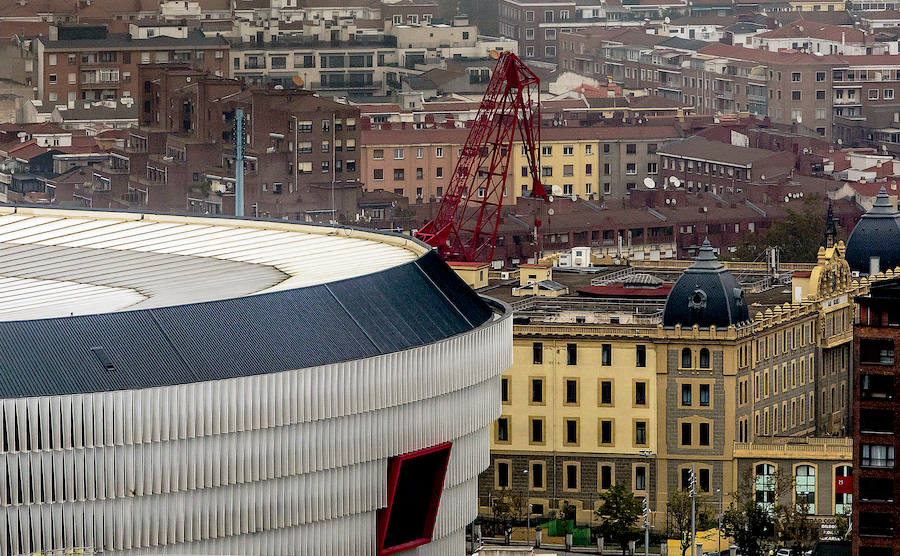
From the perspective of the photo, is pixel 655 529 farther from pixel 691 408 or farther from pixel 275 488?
pixel 275 488

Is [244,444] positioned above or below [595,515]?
above

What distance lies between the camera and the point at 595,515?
7421 inches

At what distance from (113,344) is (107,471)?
499cm

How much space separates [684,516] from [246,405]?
187 feet

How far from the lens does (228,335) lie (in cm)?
12750

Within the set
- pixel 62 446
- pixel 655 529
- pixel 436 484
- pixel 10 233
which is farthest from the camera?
pixel 655 529

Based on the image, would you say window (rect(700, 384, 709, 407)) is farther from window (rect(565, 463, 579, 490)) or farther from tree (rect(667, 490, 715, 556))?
window (rect(565, 463, 579, 490))

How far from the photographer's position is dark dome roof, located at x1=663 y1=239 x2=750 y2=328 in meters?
190

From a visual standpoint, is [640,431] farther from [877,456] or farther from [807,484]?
[877,456]

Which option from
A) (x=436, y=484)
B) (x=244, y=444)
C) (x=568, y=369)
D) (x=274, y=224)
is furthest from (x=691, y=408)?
(x=244, y=444)

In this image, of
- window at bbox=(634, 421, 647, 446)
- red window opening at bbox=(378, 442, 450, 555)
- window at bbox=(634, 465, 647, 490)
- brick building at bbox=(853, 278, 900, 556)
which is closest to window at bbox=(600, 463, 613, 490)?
window at bbox=(634, 465, 647, 490)

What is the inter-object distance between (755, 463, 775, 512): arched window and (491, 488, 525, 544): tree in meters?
12.4

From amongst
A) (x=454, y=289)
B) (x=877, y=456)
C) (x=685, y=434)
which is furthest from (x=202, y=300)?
(x=685, y=434)

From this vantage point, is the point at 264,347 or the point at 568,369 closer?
the point at 264,347
